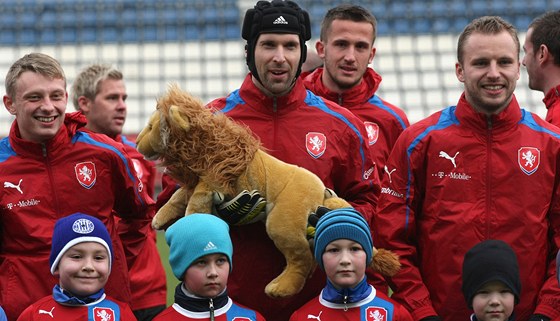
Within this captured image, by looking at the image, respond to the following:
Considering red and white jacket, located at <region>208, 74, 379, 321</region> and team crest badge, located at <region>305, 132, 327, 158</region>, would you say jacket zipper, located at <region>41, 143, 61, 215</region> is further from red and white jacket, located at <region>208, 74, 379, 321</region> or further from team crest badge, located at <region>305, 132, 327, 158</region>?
team crest badge, located at <region>305, 132, 327, 158</region>

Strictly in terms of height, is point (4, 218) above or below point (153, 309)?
above

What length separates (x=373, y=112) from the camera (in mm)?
5102

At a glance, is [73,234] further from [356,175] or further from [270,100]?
[356,175]

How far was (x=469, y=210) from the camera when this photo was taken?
3.75 m

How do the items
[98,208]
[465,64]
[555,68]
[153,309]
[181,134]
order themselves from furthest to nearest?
[153,309] < [555,68] < [98,208] < [465,64] < [181,134]

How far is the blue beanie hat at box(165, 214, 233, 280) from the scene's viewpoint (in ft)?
11.5

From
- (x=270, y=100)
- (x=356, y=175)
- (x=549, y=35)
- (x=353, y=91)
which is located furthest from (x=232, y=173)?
(x=549, y=35)

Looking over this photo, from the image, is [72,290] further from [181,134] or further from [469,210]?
[469,210]

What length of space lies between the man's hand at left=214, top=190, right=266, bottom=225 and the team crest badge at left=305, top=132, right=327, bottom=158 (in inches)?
16.8

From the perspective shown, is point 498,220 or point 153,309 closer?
point 498,220

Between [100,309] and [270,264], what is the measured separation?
703mm

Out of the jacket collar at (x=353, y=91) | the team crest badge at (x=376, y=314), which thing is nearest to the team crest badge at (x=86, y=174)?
the team crest badge at (x=376, y=314)

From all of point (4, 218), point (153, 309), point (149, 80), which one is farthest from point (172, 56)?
point (4, 218)

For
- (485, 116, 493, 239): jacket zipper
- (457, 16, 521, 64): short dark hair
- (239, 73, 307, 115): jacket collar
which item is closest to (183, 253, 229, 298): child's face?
(239, 73, 307, 115): jacket collar
